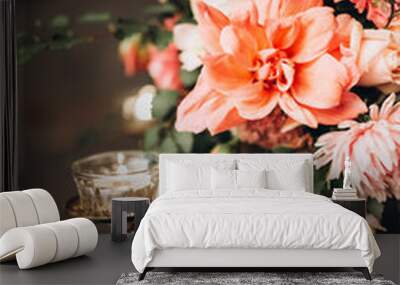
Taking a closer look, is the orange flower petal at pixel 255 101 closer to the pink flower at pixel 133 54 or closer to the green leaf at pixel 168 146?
the green leaf at pixel 168 146

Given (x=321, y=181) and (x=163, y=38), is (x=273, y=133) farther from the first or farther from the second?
(x=163, y=38)

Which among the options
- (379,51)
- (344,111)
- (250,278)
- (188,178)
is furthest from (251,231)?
(379,51)

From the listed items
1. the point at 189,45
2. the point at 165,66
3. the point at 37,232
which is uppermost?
the point at 189,45

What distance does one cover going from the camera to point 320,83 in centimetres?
707

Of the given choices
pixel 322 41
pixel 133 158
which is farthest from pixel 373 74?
pixel 133 158

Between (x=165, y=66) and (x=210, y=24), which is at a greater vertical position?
(x=210, y=24)

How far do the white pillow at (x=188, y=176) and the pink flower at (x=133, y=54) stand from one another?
1.13m

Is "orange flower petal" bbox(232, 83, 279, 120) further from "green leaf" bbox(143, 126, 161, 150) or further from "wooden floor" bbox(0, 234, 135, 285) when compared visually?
"wooden floor" bbox(0, 234, 135, 285)

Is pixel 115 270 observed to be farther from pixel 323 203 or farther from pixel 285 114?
pixel 285 114

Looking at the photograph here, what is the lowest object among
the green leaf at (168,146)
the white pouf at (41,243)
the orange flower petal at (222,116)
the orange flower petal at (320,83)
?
the white pouf at (41,243)

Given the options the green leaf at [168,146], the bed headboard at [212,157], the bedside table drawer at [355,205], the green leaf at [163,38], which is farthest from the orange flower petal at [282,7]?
the bedside table drawer at [355,205]

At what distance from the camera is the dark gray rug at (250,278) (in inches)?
191

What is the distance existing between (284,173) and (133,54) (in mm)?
2058

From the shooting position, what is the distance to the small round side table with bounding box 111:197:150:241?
6.54m
